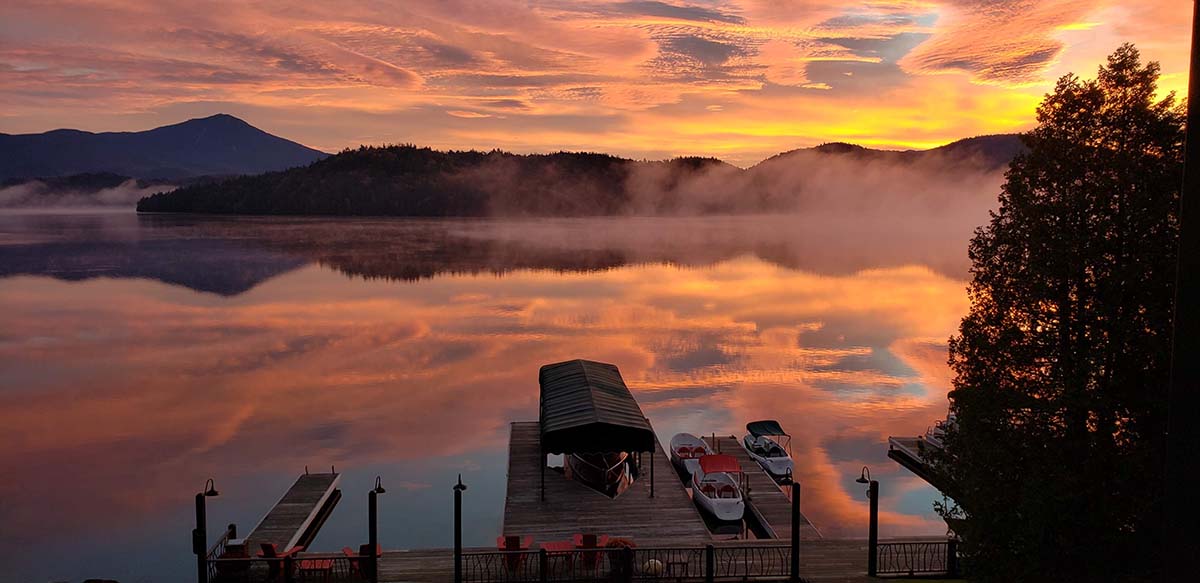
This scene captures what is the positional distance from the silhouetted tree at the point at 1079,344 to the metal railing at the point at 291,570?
1404cm

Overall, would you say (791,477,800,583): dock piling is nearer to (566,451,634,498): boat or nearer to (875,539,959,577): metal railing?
(875,539,959,577): metal railing

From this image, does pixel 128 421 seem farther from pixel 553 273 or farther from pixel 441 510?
pixel 553 273

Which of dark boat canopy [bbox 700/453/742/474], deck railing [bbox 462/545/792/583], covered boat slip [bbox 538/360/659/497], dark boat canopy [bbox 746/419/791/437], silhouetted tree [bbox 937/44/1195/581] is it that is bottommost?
dark boat canopy [bbox 746/419/791/437]

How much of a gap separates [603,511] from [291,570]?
8984 mm

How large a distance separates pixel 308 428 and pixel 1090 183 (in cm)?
4190

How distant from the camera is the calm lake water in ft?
102

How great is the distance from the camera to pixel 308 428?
4506cm

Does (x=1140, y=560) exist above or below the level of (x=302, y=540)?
above

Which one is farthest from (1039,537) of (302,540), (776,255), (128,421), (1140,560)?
(776,255)

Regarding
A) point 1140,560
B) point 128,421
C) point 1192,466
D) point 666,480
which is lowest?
Answer: point 128,421

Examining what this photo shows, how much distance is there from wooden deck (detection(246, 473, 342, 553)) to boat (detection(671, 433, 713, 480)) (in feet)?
46.0

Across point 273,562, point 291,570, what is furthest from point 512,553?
point 273,562

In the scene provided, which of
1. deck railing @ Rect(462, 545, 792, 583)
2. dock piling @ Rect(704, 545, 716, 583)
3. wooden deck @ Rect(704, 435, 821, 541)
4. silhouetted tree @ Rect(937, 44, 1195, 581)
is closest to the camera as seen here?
silhouetted tree @ Rect(937, 44, 1195, 581)

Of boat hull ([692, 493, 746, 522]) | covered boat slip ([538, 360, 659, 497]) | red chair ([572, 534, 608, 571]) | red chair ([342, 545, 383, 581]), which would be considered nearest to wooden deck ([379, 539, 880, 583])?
red chair ([342, 545, 383, 581])
